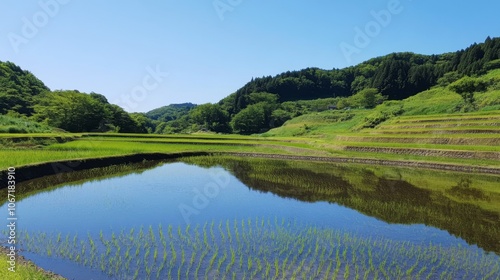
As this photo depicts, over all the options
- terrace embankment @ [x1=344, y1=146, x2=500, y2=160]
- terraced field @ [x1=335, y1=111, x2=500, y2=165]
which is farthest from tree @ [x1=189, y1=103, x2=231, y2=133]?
terrace embankment @ [x1=344, y1=146, x2=500, y2=160]

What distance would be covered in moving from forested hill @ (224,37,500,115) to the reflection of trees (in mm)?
64043

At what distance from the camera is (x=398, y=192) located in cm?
1630

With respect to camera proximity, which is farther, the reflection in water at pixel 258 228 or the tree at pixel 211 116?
the tree at pixel 211 116

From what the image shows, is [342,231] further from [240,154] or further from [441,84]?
[441,84]

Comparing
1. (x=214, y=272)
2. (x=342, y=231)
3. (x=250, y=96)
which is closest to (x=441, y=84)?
(x=250, y=96)

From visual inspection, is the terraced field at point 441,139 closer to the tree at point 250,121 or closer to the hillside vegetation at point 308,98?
the hillside vegetation at point 308,98

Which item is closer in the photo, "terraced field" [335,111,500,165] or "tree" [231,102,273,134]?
"terraced field" [335,111,500,165]

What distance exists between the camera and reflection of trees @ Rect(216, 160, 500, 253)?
11.3 metres

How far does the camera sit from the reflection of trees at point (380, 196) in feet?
37.0

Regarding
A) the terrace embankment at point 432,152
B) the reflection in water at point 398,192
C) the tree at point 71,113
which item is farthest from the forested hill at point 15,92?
the terrace embankment at point 432,152

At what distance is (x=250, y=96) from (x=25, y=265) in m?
112

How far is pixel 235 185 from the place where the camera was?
17.5m

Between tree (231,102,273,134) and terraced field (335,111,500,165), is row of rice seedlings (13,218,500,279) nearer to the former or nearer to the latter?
terraced field (335,111,500,165)

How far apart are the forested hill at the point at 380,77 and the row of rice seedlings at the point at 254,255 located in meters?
73.9
